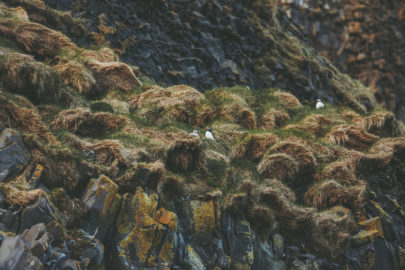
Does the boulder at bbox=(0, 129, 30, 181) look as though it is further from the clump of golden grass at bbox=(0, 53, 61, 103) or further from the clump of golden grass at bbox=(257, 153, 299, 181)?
the clump of golden grass at bbox=(257, 153, 299, 181)

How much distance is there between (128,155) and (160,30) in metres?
13.6

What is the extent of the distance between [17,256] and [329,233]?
6.67 metres

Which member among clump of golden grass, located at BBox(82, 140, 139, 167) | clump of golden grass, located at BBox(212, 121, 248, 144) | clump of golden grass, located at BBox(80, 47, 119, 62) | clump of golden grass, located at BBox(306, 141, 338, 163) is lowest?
clump of golden grass, located at BBox(212, 121, 248, 144)

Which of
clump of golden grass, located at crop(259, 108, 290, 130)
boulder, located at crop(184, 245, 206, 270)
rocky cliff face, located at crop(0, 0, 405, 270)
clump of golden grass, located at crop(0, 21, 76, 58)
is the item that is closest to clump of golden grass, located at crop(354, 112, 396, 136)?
rocky cliff face, located at crop(0, 0, 405, 270)

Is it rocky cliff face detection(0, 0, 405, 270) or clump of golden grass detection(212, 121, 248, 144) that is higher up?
rocky cliff face detection(0, 0, 405, 270)

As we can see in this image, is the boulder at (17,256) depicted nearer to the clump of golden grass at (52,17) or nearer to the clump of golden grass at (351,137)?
the clump of golden grass at (351,137)

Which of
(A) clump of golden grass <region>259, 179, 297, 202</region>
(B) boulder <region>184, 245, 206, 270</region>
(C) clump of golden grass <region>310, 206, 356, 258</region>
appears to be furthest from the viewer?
(A) clump of golden grass <region>259, 179, 297, 202</region>

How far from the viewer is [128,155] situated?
813 centimetres

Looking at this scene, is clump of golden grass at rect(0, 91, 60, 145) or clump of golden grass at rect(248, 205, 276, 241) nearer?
clump of golden grass at rect(0, 91, 60, 145)

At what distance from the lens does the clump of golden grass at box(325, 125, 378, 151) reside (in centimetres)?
1298

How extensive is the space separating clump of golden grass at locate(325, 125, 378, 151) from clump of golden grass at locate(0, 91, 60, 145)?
8.70 meters

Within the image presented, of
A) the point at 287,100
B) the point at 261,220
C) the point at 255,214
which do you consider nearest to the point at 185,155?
Answer: the point at 255,214

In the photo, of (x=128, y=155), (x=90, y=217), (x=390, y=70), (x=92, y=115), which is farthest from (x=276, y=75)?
(x=390, y=70)

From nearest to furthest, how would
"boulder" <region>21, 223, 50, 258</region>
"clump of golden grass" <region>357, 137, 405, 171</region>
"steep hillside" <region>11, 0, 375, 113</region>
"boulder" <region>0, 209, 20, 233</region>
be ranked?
"boulder" <region>21, 223, 50, 258</region>
"boulder" <region>0, 209, 20, 233</region>
"clump of golden grass" <region>357, 137, 405, 171</region>
"steep hillside" <region>11, 0, 375, 113</region>
